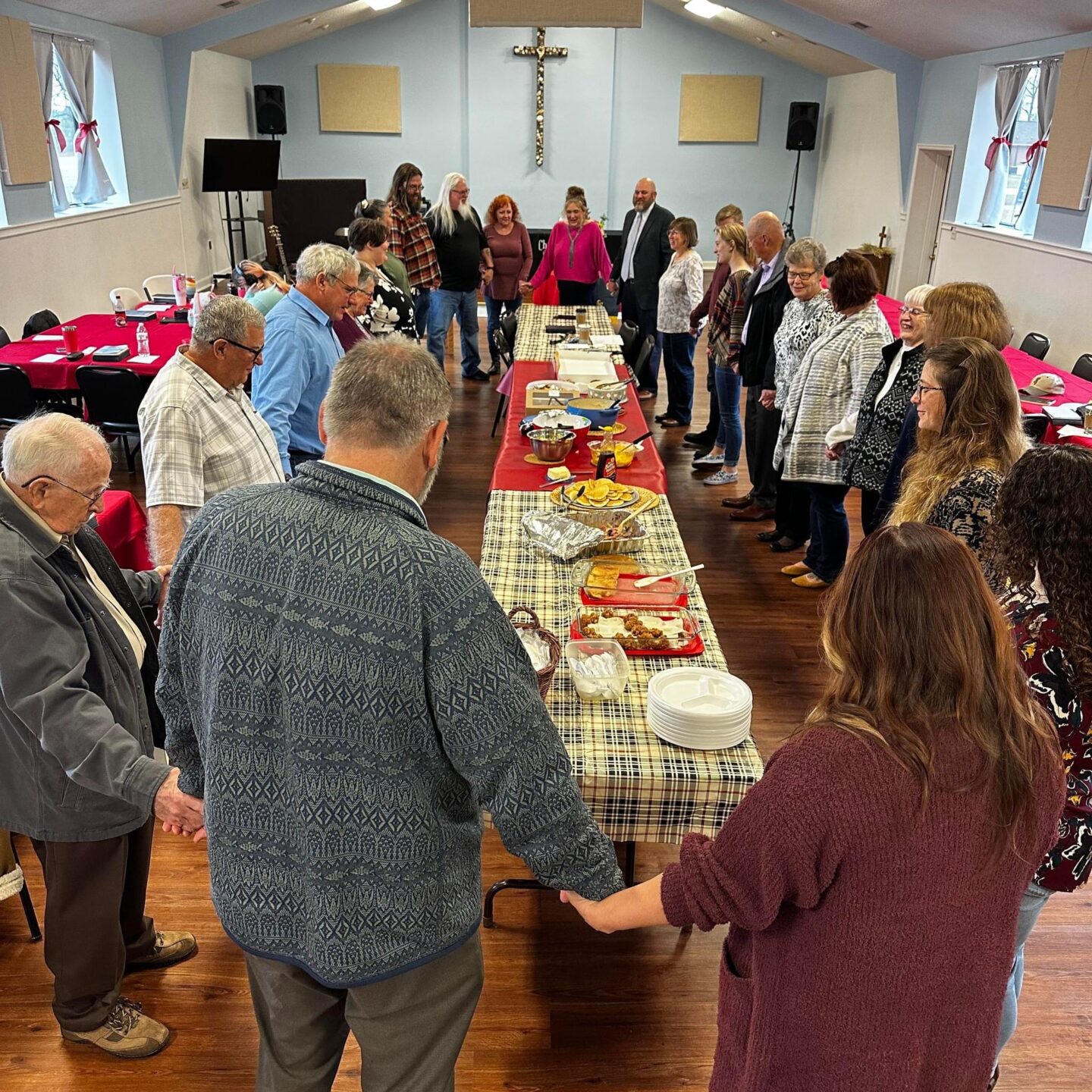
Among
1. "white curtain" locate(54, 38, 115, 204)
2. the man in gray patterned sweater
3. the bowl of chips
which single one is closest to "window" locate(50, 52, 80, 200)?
"white curtain" locate(54, 38, 115, 204)

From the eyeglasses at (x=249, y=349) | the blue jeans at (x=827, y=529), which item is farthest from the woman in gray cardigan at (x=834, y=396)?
the eyeglasses at (x=249, y=349)

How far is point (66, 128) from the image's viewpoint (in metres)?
7.66

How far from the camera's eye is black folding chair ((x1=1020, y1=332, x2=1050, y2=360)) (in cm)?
579

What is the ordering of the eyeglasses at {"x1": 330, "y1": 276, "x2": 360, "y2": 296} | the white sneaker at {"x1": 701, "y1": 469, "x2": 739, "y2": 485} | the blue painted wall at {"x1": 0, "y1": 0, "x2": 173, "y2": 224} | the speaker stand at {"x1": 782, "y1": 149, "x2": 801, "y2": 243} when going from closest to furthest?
1. the eyeglasses at {"x1": 330, "y1": 276, "x2": 360, "y2": 296}
2. the white sneaker at {"x1": 701, "y1": 469, "x2": 739, "y2": 485}
3. the blue painted wall at {"x1": 0, "y1": 0, "x2": 173, "y2": 224}
4. the speaker stand at {"x1": 782, "y1": 149, "x2": 801, "y2": 243}

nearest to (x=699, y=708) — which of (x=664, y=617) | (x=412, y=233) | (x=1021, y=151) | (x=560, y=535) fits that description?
(x=664, y=617)

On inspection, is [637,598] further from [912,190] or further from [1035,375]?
[912,190]

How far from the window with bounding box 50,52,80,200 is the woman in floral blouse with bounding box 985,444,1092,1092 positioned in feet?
26.7

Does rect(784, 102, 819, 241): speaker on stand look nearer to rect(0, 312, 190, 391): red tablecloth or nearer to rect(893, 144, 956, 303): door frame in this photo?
rect(893, 144, 956, 303): door frame

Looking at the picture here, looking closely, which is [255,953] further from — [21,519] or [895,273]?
[895,273]

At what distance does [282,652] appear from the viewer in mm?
1181

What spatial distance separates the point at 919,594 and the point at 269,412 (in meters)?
2.48

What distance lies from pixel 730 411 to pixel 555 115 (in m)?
7.39

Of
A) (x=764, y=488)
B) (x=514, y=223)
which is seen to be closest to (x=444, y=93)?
(x=514, y=223)

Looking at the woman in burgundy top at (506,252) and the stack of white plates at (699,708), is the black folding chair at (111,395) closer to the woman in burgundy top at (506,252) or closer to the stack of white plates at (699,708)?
the woman in burgundy top at (506,252)
